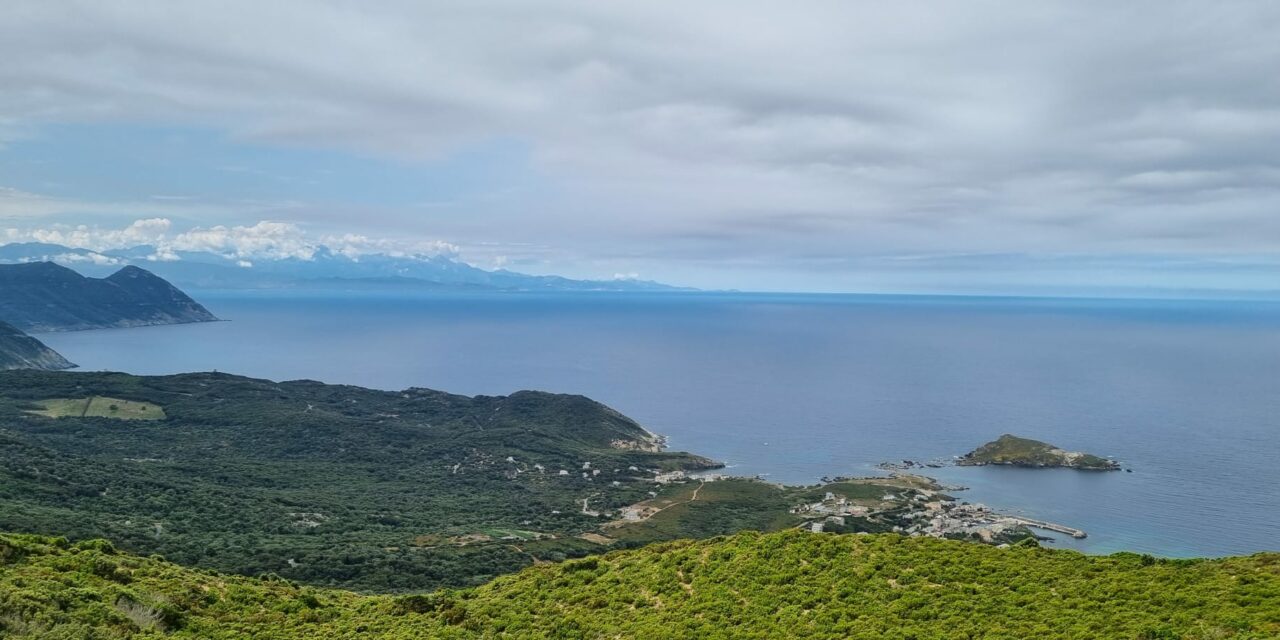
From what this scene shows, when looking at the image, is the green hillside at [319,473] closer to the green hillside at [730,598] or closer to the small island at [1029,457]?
the green hillside at [730,598]

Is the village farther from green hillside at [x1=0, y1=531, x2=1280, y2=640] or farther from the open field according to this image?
the open field

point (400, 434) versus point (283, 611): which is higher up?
point (283, 611)

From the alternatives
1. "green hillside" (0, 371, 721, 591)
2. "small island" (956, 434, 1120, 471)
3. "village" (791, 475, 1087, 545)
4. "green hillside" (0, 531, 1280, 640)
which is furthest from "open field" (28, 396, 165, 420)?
"small island" (956, 434, 1120, 471)

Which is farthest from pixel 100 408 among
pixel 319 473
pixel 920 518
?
pixel 920 518

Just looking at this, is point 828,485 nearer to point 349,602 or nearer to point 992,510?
point 992,510

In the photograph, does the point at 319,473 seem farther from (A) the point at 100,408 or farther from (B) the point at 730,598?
(B) the point at 730,598

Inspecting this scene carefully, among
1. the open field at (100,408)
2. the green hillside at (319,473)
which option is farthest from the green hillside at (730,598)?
the open field at (100,408)

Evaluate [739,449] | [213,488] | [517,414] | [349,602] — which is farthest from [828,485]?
[349,602]
